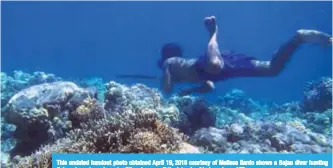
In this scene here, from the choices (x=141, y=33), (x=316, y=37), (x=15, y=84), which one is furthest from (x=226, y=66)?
(x=141, y=33)

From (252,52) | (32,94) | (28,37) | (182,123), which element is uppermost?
(28,37)

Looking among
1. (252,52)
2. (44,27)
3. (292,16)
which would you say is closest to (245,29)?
(252,52)

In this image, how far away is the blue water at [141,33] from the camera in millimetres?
72625

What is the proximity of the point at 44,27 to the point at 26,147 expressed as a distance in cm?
8065

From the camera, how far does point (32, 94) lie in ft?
27.2

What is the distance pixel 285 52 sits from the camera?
1275 centimetres

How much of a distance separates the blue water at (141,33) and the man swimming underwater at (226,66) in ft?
165

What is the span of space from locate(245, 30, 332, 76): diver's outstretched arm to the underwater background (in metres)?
1.68

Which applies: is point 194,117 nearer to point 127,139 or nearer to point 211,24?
point 211,24

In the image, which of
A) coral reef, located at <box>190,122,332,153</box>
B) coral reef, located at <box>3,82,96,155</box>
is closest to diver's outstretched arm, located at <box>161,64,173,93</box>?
coral reef, located at <box>190,122,332,153</box>

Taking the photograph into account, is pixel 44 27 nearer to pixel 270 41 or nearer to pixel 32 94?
pixel 270 41

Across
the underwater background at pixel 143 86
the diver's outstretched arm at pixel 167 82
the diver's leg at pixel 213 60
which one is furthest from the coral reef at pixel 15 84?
the diver's leg at pixel 213 60

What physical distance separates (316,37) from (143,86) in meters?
5.22

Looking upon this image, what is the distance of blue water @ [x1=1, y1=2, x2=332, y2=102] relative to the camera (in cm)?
7262
